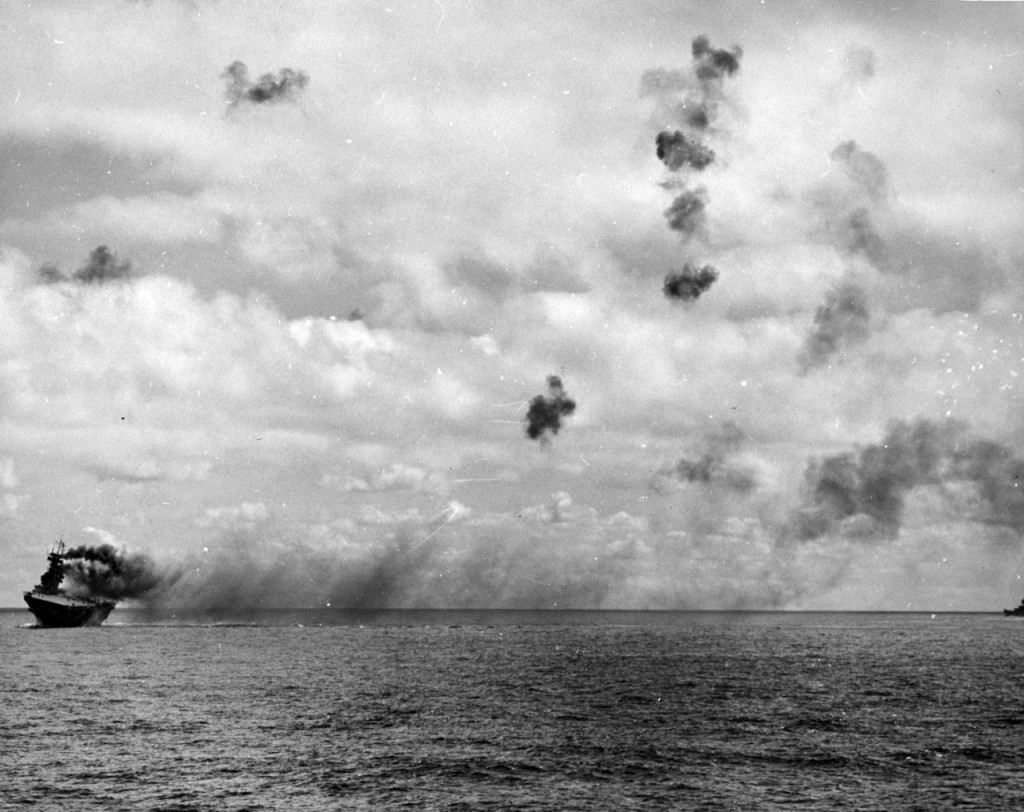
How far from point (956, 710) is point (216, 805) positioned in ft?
239

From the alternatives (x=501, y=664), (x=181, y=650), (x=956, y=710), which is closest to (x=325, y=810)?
(x=956, y=710)

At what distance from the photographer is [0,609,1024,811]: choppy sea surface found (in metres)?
57.2

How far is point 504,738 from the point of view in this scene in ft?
253

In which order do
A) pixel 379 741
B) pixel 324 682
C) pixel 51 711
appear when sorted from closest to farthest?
pixel 379 741 < pixel 51 711 < pixel 324 682

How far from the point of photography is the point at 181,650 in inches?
7072

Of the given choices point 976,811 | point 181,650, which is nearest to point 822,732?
point 976,811

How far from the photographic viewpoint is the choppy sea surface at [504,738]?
57.2 meters

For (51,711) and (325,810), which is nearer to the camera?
(325,810)

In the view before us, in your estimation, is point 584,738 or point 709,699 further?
point 709,699

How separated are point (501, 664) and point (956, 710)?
75.8 meters

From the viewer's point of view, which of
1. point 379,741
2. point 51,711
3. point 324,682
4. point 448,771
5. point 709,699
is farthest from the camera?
point 324,682

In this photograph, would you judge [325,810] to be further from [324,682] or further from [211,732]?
[324,682]

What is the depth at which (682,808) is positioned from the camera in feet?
177

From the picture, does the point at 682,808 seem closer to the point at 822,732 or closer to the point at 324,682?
the point at 822,732
